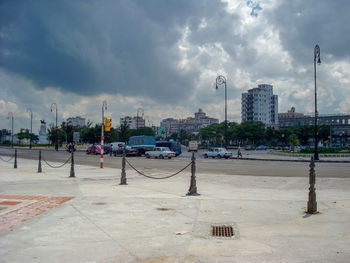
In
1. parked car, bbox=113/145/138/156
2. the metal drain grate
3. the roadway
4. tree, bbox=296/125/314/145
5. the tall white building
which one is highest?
the tall white building

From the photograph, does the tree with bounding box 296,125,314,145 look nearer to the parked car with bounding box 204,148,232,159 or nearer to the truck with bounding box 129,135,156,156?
the parked car with bounding box 204,148,232,159

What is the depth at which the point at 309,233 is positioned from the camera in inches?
245

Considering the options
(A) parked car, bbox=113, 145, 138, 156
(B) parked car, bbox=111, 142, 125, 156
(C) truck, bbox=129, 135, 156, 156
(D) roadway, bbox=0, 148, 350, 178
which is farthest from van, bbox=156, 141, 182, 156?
(D) roadway, bbox=0, 148, 350, 178

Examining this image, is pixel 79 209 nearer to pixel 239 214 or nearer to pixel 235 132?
pixel 239 214

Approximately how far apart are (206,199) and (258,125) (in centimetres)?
9499

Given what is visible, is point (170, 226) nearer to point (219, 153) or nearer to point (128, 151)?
point (219, 153)

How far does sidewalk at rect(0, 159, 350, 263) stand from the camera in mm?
5059

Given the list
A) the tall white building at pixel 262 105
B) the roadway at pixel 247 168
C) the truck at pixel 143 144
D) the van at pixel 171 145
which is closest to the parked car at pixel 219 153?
the van at pixel 171 145

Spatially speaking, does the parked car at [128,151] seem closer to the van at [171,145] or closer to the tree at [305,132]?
the van at [171,145]

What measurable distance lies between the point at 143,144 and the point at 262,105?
128 meters

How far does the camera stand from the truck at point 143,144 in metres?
45.2

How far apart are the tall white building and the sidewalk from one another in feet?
517

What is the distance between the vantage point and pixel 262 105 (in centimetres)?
16462

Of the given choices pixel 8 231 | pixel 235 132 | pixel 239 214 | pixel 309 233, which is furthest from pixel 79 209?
pixel 235 132
